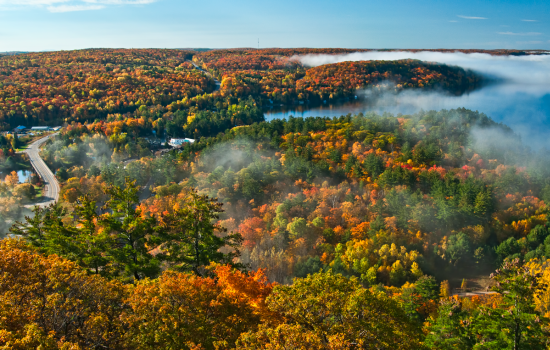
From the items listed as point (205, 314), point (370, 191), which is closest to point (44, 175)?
point (370, 191)

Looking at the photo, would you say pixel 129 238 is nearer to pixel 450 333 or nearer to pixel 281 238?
pixel 450 333

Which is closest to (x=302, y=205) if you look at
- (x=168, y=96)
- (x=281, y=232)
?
(x=281, y=232)

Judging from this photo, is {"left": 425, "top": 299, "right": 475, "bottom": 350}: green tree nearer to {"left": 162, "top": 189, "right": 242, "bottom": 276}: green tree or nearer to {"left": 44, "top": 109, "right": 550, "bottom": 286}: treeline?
{"left": 162, "top": 189, "right": 242, "bottom": 276}: green tree

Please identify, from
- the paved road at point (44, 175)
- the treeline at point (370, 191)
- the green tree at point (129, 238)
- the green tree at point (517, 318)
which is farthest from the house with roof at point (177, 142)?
the green tree at point (517, 318)

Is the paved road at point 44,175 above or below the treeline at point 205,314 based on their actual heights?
below

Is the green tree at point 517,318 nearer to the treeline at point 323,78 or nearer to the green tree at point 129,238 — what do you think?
the green tree at point 129,238

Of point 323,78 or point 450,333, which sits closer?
point 450,333
